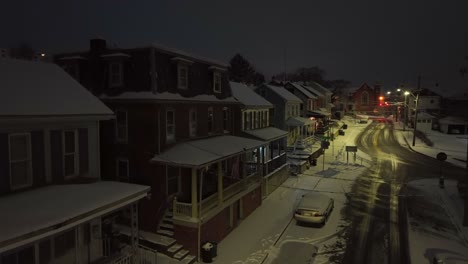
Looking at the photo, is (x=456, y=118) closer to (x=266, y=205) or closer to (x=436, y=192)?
(x=436, y=192)

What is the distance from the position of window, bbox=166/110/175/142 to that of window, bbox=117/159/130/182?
2702 millimetres

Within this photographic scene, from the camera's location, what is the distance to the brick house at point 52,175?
970 cm

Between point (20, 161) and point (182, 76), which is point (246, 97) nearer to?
point (182, 76)

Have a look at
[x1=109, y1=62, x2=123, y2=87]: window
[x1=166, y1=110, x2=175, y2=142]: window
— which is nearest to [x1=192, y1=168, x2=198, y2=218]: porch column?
[x1=166, y1=110, x2=175, y2=142]: window

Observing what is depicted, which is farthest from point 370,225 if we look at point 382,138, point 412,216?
point 382,138

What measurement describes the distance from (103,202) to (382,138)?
60350 millimetres

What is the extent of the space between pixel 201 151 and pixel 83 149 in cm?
614

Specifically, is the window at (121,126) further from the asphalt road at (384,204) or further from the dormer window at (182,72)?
the asphalt road at (384,204)

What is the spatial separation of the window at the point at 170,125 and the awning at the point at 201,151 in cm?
56

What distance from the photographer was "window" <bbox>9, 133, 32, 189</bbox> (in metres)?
11.2

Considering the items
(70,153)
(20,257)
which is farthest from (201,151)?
(20,257)

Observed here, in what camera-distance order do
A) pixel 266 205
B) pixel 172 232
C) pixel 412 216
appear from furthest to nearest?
pixel 266 205
pixel 412 216
pixel 172 232

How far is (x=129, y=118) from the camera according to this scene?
1805 cm

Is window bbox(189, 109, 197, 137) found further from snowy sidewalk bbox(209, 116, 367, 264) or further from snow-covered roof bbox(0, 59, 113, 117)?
snow-covered roof bbox(0, 59, 113, 117)
